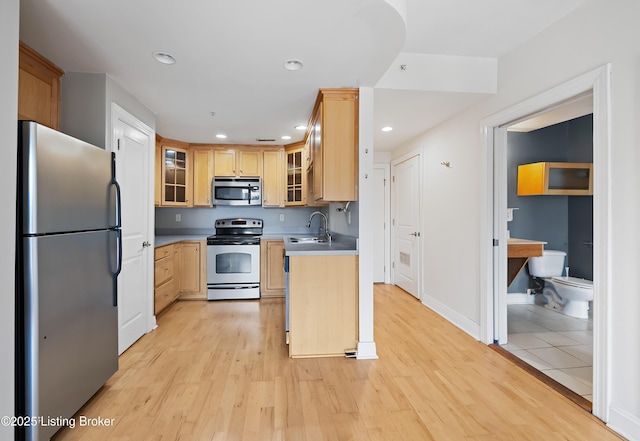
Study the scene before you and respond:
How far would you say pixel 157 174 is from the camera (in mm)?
4262

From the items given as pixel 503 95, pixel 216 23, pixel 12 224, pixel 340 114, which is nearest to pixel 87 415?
pixel 12 224

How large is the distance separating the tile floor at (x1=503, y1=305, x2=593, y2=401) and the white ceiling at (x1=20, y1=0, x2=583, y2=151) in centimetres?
225

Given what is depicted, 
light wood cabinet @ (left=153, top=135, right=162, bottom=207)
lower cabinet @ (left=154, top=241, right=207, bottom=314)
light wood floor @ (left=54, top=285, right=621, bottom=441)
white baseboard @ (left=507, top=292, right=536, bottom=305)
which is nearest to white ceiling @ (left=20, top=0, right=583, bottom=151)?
light wood cabinet @ (left=153, top=135, right=162, bottom=207)

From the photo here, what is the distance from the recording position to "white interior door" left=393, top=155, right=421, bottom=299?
4238mm

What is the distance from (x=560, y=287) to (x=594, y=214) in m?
2.17

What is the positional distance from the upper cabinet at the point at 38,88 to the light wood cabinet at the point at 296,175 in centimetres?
280

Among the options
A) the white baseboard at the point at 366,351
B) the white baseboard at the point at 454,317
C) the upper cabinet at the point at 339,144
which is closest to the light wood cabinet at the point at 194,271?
the upper cabinet at the point at 339,144

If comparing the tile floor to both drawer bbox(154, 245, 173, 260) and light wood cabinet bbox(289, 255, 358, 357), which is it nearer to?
light wood cabinet bbox(289, 255, 358, 357)

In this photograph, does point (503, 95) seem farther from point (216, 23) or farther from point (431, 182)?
point (216, 23)

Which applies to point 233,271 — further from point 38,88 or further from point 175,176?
point 38,88

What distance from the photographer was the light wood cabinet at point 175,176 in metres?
4.32

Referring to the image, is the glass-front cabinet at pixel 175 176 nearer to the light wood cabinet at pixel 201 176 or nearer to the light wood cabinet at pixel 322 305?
the light wood cabinet at pixel 201 176

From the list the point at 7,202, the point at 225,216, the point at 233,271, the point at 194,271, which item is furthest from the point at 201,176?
the point at 7,202

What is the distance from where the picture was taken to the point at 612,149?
1662 millimetres
